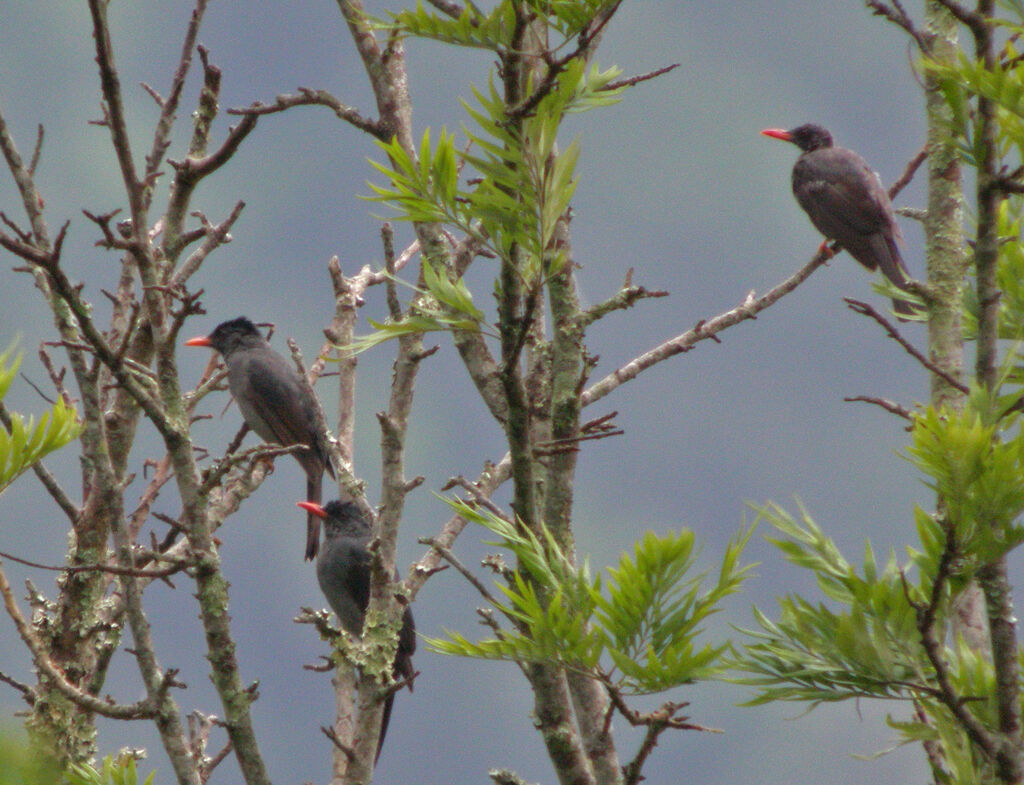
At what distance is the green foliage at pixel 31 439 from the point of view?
2.30m

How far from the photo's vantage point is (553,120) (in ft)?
6.63

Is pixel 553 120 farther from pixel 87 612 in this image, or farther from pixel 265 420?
pixel 265 420

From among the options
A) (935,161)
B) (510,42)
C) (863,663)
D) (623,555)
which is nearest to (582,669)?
(623,555)

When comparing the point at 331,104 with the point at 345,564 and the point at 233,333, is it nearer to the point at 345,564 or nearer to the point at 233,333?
the point at 345,564

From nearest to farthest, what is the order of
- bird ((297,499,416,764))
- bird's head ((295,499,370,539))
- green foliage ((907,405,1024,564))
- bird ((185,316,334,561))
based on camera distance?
green foliage ((907,405,1024,564))
bird ((297,499,416,764))
bird's head ((295,499,370,539))
bird ((185,316,334,561))

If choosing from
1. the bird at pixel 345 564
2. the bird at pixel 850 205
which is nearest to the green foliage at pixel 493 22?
the bird at pixel 345 564

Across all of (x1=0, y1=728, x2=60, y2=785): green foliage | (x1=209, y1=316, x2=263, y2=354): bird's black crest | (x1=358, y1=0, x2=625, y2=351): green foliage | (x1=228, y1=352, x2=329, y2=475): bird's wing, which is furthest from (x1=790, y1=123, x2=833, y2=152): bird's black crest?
(x1=0, y1=728, x2=60, y2=785): green foliage

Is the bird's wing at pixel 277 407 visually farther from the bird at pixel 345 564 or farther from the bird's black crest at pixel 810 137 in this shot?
the bird's black crest at pixel 810 137

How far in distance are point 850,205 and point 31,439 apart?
6760 millimetres

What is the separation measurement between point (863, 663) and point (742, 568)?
29cm

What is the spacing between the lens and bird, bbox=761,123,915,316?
774 centimetres

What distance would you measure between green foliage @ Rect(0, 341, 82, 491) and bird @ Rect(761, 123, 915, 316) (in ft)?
19.6

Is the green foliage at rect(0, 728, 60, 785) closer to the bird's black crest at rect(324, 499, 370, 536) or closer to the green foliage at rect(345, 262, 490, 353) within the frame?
the green foliage at rect(345, 262, 490, 353)

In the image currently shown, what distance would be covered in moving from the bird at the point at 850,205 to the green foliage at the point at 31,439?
19.6 feet
